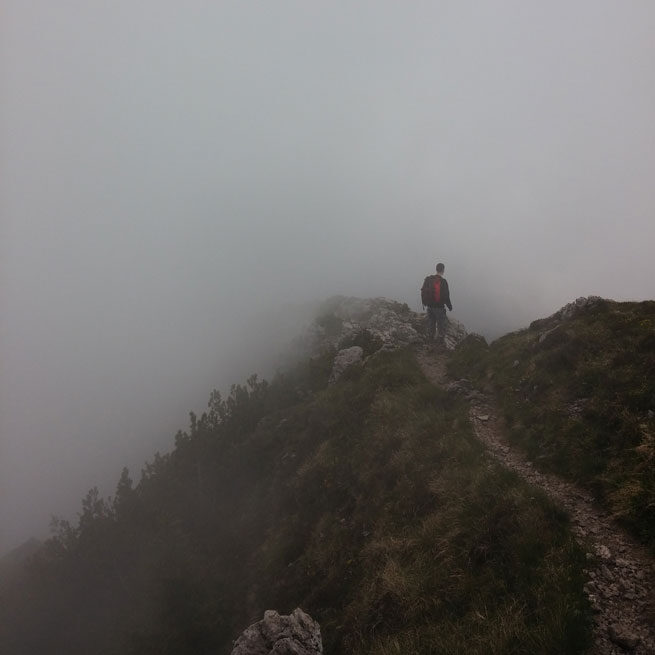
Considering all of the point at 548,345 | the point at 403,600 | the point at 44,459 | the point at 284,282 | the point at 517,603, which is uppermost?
the point at 284,282

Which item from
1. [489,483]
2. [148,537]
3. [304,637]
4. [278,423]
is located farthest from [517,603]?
[148,537]

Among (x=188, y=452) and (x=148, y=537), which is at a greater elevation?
(x=188, y=452)

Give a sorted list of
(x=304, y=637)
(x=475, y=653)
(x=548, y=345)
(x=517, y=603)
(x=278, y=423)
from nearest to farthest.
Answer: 1. (x=475, y=653)
2. (x=517, y=603)
3. (x=304, y=637)
4. (x=548, y=345)
5. (x=278, y=423)

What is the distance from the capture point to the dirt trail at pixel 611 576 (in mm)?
5234

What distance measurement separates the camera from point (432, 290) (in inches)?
805

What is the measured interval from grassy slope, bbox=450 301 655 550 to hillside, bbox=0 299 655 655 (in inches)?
2.4

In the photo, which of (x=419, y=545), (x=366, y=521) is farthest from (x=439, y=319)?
(x=419, y=545)

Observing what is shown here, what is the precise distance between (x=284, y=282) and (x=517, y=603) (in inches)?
5414

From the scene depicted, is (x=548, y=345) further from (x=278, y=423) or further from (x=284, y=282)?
(x=284, y=282)

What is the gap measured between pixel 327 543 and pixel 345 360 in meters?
12.2

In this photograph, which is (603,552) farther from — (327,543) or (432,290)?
(432,290)

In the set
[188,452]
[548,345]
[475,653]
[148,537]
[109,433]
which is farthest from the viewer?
[109,433]

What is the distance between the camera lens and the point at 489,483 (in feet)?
30.0

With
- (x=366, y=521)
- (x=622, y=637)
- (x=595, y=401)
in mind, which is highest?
(x=595, y=401)
